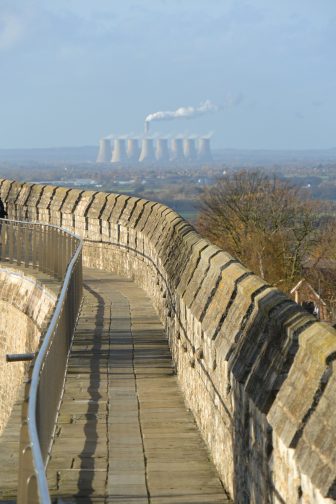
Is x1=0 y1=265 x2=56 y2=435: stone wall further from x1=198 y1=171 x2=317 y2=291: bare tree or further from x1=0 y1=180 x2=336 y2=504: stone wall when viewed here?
x1=198 y1=171 x2=317 y2=291: bare tree

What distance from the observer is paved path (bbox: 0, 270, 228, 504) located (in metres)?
8.48

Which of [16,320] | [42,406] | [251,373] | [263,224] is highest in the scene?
[251,373]

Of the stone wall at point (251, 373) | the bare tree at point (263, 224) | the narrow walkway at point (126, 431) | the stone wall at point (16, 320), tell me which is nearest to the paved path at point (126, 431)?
the narrow walkway at point (126, 431)

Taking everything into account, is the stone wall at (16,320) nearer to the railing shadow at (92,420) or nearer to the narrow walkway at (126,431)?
the railing shadow at (92,420)

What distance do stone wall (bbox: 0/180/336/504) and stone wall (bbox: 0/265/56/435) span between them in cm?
395

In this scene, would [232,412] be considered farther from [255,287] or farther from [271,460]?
[271,460]

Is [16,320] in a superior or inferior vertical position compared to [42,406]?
inferior

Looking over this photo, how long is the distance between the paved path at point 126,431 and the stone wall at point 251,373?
0.19m

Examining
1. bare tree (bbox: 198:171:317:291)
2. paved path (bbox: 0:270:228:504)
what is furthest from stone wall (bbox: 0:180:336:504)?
bare tree (bbox: 198:171:317:291)

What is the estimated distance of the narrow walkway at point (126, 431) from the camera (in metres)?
8.49

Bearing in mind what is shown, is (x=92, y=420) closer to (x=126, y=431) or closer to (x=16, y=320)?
(x=126, y=431)

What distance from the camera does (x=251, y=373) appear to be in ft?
23.6

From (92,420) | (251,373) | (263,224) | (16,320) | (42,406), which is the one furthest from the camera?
(263,224)

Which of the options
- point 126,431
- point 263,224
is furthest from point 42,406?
point 263,224
